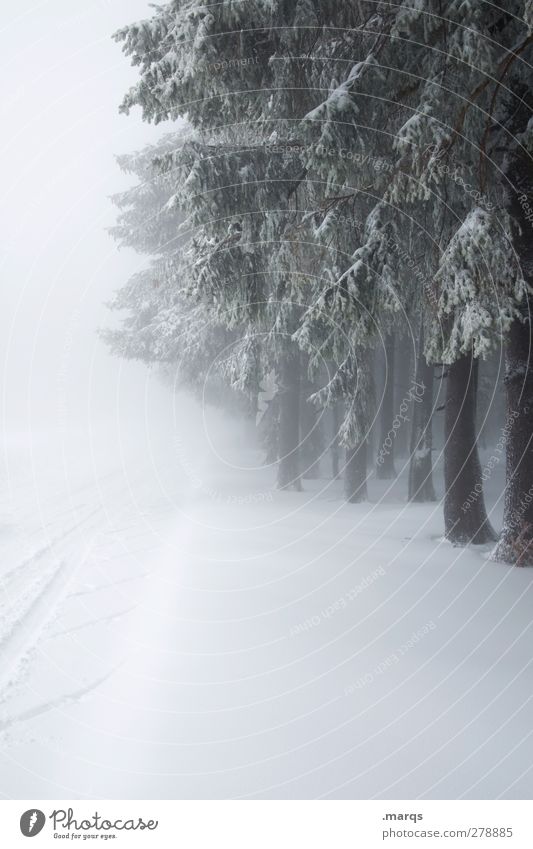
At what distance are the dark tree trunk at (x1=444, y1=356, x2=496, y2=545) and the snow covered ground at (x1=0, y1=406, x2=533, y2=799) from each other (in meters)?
0.53

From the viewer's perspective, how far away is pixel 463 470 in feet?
32.4

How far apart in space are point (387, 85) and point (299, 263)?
271cm

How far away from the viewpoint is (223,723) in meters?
4.38

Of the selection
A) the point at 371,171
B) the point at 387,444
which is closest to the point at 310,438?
the point at 387,444

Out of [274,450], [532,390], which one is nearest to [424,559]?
[532,390]

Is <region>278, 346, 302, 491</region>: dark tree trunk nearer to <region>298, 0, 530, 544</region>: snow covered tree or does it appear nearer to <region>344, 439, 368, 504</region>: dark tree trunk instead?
<region>344, 439, 368, 504</region>: dark tree trunk

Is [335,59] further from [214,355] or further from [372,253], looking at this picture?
[214,355]

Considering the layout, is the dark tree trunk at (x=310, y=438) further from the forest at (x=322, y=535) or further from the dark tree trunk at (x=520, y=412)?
the dark tree trunk at (x=520, y=412)

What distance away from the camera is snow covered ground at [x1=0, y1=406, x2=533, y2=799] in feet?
12.5

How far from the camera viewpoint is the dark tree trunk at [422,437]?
14797 millimetres

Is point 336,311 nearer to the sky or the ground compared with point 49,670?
nearer to the sky
